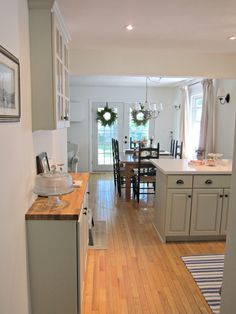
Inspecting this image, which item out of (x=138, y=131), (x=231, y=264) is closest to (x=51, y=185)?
(x=231, y=264)

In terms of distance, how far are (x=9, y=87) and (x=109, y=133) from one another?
636cm

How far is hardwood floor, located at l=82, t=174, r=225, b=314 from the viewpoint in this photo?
2.24 m

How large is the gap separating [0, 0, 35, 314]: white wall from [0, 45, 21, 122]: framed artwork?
5 cm

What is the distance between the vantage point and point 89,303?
2.24 meters

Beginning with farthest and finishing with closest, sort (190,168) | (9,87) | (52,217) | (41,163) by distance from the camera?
1. (190,168)
2. (41,163)
3. (52,217)
4. (9,87)

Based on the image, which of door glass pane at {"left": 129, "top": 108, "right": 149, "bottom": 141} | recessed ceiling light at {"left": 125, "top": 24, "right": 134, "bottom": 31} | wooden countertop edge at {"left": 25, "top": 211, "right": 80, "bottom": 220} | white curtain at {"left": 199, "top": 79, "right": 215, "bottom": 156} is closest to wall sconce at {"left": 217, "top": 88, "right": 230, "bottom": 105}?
white curtain at {"left": 199, "top": 79, "right": 215, "bottom": 156}

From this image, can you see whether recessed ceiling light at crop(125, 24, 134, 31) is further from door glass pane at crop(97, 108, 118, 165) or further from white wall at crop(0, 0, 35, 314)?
door glass pane at crop(97, 108, 118, 165)

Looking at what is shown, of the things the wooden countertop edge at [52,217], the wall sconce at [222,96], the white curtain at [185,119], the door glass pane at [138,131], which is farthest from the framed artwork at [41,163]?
the door glass pane at [138,131]

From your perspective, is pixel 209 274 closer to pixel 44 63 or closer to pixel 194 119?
pixel 44 63

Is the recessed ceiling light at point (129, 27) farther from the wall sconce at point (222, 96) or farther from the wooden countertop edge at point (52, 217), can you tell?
the wall sconce at point (222, 96)

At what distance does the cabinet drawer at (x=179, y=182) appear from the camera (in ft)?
10.5

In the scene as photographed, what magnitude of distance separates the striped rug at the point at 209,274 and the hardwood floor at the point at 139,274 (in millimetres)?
62

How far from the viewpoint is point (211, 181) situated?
3260mm

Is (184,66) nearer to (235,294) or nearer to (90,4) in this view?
(90,4)
